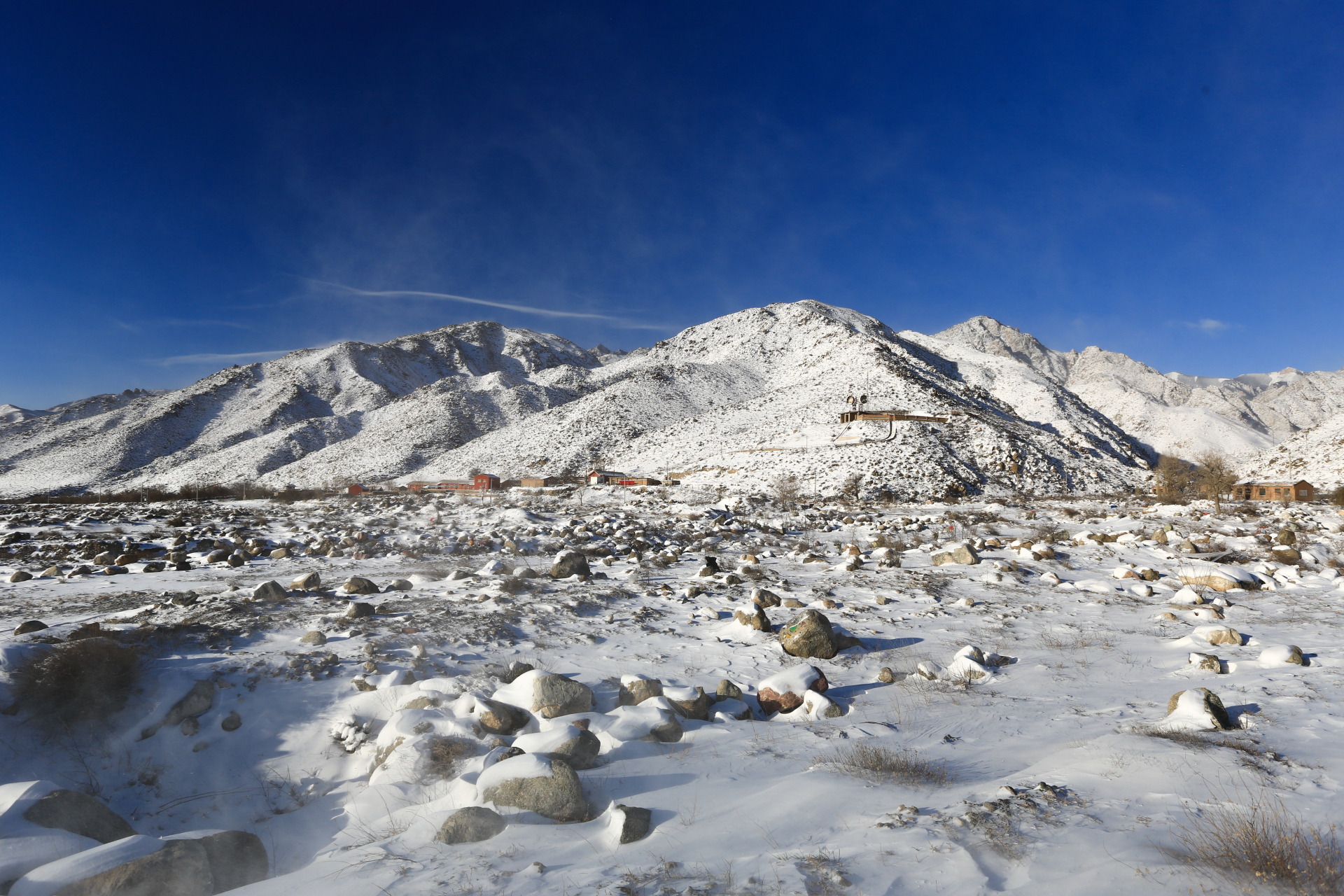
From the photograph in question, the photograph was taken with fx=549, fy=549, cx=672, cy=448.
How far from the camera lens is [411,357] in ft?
472

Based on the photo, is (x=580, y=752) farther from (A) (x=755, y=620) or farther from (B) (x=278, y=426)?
(B) (x=278, y=426)

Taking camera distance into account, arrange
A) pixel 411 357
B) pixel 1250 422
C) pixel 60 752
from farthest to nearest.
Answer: pixel 411 357 < pixel 1250 422 < pixel 60 752

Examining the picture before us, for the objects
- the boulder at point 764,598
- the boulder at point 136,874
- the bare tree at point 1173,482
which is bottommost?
the boulder at point 136,874

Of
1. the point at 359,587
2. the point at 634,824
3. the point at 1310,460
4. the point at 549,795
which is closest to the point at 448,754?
the point at 549,795

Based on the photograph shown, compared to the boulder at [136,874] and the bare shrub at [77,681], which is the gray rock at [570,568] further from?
the boulder at [136,874]

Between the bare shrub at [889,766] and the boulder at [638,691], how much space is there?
6.42 feet

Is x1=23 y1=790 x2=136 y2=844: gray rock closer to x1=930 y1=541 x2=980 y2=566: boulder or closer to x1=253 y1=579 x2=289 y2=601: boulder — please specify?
x1=253 y1=579 x2=289 y2=601: boulder

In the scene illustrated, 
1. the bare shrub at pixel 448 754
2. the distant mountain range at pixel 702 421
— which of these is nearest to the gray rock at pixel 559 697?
the bare shrub at pixel 448 754

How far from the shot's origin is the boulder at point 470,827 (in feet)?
12.0

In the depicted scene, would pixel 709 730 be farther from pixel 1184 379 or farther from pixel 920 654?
pixel 1184 379

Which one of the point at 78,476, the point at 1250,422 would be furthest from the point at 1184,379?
the point at 78,476

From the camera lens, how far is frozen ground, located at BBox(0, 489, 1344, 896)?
338cm

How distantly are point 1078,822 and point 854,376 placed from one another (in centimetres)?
6402

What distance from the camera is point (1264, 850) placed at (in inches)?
119
